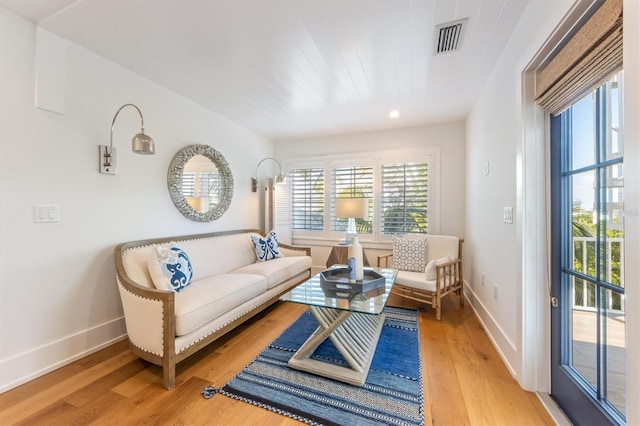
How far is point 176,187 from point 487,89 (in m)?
3.33

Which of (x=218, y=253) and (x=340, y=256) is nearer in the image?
(x=218, y=253)

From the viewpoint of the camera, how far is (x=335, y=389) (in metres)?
1.66

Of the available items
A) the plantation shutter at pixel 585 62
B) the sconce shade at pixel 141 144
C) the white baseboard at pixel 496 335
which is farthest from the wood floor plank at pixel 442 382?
the sconce shade at pixel 141 144

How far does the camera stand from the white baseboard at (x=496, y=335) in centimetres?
181

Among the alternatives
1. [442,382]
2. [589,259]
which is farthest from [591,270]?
[442,382]

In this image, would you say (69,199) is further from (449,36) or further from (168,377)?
(449,36)

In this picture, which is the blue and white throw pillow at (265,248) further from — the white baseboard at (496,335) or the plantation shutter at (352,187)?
the white baseboard at (496,335)

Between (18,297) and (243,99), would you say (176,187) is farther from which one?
(18,297)

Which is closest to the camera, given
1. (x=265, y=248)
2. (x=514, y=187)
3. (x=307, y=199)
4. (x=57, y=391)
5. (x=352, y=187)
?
(x=57, y=391)

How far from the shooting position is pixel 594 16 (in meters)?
1.07

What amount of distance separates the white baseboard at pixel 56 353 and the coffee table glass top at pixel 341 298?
1.61 meters

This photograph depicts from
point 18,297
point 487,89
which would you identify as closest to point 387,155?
point 487,89

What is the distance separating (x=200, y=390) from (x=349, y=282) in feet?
4.11

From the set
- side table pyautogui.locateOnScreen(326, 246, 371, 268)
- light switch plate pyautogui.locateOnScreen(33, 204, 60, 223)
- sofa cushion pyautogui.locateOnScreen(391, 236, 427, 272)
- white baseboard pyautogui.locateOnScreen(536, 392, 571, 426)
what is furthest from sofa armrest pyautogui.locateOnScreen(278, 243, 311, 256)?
white baseboard pyautogui.locateOnScreen(536, 392, 571, 426)
